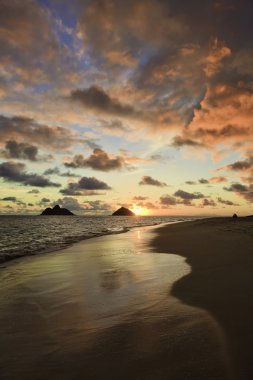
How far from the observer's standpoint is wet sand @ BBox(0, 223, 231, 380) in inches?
162

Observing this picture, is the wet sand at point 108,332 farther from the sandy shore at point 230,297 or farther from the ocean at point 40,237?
the ocean at point 40,237

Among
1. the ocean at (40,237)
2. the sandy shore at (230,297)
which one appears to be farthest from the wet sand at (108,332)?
the ocean at (40,237)

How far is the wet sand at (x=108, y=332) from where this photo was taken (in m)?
4.11

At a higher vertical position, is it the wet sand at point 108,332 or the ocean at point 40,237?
the ocean at point 40,237

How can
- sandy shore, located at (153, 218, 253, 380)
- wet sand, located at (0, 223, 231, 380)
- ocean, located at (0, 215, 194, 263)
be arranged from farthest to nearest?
ocean, located at (0, 215, 194, 263) → sandy shore, located at (153, 218, 253, 380) → wet sand, located at (0, 223, 231, 380)

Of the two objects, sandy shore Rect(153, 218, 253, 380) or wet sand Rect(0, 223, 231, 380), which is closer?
wet sand Rect(0, 223, 231, 380)

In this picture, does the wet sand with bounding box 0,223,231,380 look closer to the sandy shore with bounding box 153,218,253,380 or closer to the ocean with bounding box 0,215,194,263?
the sandy shore with bounding box 153,218,253,380

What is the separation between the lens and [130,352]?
4617 mm

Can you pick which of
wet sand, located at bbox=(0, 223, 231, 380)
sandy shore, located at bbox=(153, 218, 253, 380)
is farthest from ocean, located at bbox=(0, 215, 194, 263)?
sandy shore, located at bbox=(153, 218, 253, 380)

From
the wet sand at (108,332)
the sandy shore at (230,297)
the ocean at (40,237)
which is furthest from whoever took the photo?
the ocean at (40,237)

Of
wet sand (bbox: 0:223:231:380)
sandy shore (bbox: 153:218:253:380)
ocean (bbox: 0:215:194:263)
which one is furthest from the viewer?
ocean (bbox: 0:215:194:263)

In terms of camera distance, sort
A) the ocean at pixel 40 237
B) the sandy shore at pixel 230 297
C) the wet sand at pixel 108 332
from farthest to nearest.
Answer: the ocean at pixel 40 237 → the sandy shore at pixel 230 297 → the wet sand at pixel 108 332

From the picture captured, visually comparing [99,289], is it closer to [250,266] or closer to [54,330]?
[54,330]

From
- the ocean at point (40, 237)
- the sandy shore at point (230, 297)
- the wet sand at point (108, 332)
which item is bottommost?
the wet sand at point (108, 332)
